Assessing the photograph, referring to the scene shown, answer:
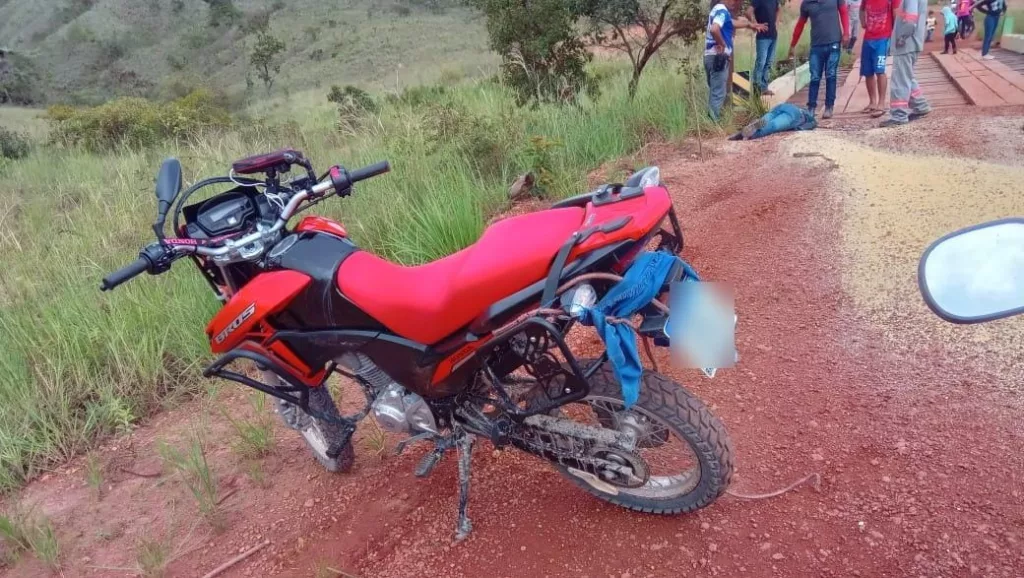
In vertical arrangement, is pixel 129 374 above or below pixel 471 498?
above

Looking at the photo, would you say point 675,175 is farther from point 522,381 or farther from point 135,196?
point 135,196

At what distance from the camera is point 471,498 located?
2557 millimetres

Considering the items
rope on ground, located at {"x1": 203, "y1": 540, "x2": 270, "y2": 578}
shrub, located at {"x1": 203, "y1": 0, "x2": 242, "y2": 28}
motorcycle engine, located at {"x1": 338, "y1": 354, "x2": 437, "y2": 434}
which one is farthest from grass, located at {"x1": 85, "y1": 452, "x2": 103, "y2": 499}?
shrub, located at {"x1": 203, "y1": 0, "x2": 242, "y2": 28}

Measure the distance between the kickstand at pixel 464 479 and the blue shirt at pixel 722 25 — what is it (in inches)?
212

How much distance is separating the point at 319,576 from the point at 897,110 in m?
6.13

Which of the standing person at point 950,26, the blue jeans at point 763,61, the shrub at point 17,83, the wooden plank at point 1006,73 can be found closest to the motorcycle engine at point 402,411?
the blue jeans at point 763,61

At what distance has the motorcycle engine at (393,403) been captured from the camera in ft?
7.43

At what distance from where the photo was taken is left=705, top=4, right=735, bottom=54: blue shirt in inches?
251

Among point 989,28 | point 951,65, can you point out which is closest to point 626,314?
point 951,65

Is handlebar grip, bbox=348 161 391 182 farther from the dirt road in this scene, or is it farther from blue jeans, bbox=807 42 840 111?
blue jeans, bbox=807 42 840 111

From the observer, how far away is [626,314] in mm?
1775

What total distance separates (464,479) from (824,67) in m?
6.15

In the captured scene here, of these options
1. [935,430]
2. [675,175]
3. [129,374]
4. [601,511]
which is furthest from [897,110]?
[129,374]

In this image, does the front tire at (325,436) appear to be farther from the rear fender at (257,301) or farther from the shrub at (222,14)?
the shrub at (222,14)
